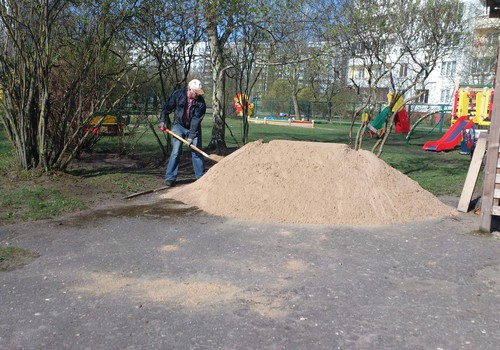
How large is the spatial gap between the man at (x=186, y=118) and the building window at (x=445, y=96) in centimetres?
4672

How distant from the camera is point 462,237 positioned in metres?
6.02

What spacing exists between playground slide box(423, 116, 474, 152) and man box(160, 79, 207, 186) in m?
11.3

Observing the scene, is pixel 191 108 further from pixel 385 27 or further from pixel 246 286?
pixel 385 27

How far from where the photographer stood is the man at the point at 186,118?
8.88 metres

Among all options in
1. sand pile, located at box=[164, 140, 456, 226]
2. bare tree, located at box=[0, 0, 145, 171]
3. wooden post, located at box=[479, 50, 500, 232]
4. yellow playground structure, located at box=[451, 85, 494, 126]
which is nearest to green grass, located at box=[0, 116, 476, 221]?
bare tree, located at box=[0, 0, 145, 171]

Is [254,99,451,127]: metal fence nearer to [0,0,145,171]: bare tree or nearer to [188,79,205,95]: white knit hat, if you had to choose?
[188,79,205,95]: white knit hat

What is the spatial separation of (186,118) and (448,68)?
156 ft

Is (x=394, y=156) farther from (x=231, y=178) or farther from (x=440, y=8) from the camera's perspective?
(x=231, y=178)

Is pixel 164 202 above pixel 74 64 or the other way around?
the other way around

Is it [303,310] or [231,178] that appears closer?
[303,310]

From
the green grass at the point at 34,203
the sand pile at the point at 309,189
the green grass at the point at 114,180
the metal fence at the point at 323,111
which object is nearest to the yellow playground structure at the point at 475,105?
the green grass at the point at 114,180

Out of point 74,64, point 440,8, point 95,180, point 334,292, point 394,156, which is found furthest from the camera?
point 394,156

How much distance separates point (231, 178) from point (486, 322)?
451 cm

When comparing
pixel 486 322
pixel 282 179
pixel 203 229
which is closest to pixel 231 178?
pixel 282 179
